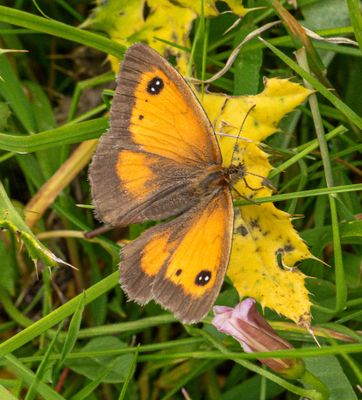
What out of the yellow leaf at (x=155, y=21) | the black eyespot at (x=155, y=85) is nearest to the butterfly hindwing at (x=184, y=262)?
the black eyespot at (x=155, y=85)

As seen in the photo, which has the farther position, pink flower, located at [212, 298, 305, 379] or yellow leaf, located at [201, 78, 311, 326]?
yellow leaf, located at [201, 78, 311, 326]

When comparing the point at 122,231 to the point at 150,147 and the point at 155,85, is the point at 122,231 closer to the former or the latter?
the point at 150,147

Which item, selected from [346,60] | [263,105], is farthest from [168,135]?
[346,60]

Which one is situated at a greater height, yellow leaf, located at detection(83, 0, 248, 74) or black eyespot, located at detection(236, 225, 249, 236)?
yellow leaf, located at detection(83, 0, 248, 74)

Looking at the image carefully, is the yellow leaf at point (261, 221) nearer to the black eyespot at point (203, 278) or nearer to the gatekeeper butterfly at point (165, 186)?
the gatekeeper butterfly at point (165, 186)

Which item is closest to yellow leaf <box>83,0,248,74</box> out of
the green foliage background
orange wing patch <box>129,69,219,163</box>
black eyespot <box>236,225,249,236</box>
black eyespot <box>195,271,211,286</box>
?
the green foliage background

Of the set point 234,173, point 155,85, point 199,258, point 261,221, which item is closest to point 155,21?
point 155,85

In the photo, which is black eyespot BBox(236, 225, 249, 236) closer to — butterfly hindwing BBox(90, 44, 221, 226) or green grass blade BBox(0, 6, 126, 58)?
butterfly hindwing BBox(90, 44, 221, 226)

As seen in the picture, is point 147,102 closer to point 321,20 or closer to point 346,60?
point 321,20
